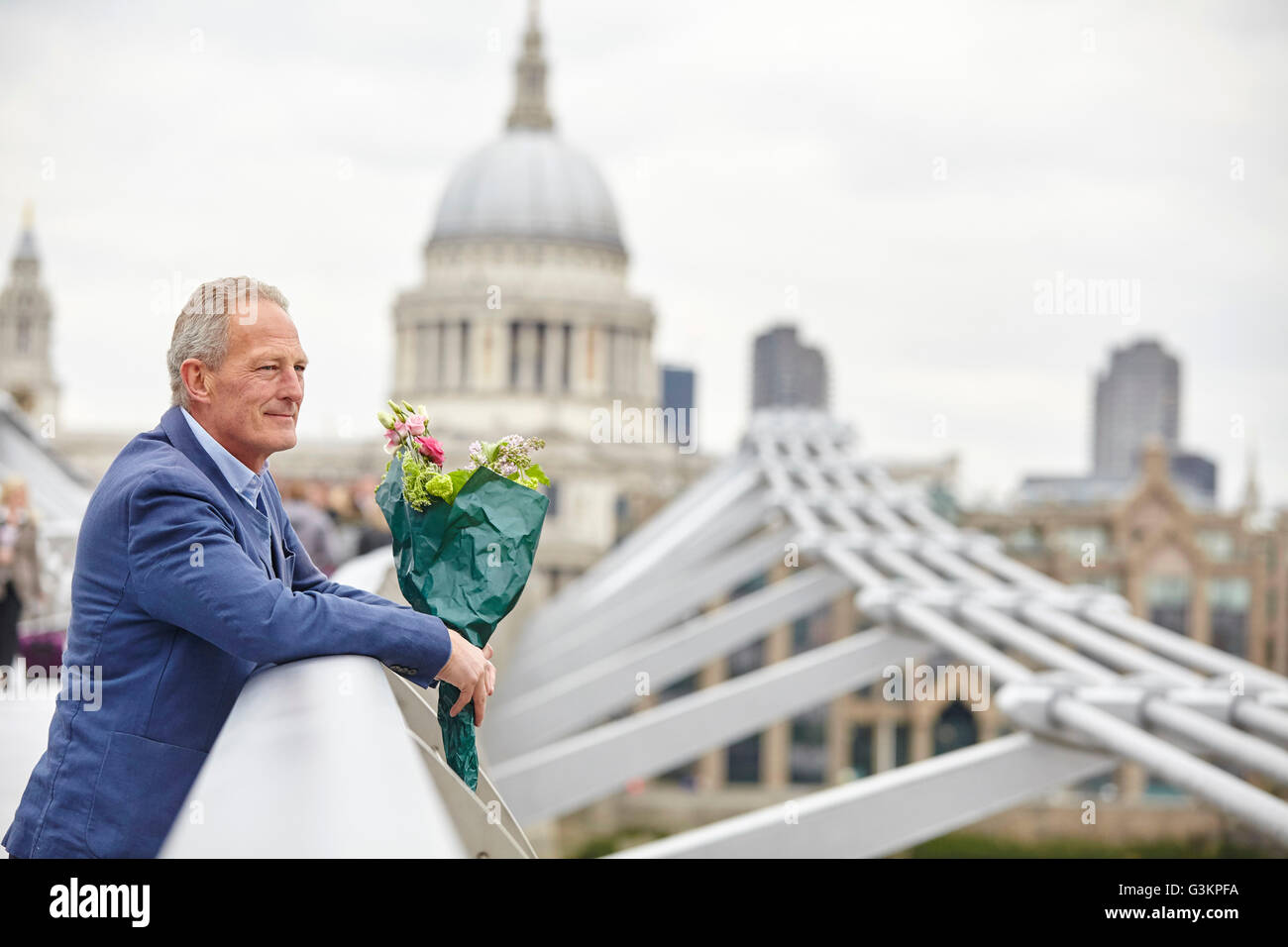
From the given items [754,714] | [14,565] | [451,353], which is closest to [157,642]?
[14,565]

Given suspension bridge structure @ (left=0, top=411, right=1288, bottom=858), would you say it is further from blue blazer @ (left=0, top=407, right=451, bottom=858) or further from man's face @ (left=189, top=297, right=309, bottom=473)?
man's face @ (left=189, top=297, right=309, bottom=473)

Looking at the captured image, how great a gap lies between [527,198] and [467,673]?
76205 millimetres

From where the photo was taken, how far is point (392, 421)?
3.38 meters

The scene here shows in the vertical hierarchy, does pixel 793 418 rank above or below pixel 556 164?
below

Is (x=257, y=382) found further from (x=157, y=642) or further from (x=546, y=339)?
(x=546, y=339)

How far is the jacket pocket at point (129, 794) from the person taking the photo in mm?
2561

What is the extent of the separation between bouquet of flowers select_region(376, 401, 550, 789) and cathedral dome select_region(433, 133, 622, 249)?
243ft

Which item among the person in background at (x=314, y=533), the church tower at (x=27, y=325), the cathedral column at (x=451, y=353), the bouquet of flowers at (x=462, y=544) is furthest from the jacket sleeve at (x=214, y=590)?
the church tower at (x=27, y=325)

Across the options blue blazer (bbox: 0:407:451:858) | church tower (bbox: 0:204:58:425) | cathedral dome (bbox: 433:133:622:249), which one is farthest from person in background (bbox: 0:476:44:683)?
church tower (bbox: 0:204:58:425)

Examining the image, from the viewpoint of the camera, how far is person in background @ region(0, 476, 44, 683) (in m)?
8.12

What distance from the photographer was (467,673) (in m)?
2.87
